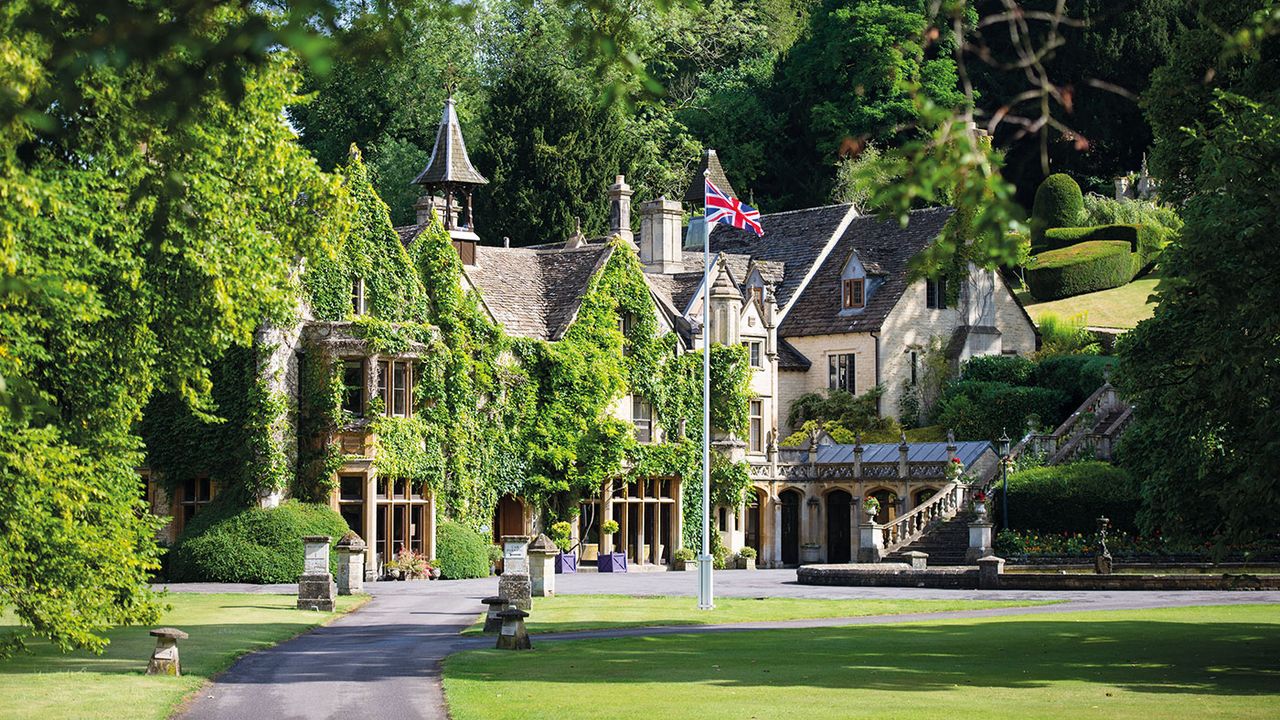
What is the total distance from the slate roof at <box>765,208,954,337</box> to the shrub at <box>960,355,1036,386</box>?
3721 millimetres

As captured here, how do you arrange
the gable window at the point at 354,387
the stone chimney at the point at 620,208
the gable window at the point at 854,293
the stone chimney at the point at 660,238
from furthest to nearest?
the gable window at the point at 854,293
the stone chimney at the point at 660,238
the stone chimney at the point at 620,208
the gable window at the point at 354,387

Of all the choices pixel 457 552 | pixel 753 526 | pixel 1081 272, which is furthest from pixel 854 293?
pixel 457 552

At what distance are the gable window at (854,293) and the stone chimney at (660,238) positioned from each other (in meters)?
6.31

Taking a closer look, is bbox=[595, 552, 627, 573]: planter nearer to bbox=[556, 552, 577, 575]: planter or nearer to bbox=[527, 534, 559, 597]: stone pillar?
bbox=[556, 552, 577, 575]: planter

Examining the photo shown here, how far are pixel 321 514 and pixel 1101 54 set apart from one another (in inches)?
1944

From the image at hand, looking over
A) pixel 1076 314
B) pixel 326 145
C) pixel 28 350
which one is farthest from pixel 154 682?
pixel 326 145

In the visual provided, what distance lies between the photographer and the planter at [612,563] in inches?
2024

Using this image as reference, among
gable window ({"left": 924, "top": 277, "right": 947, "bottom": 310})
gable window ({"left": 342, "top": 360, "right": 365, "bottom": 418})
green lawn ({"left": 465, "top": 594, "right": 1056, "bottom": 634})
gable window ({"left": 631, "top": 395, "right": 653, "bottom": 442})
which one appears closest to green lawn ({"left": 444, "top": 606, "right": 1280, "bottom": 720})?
green lawn ({"left": 465, "top": 594, "right": 1056, "bottom": 634})

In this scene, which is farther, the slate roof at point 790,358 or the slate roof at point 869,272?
the slate roof at point 790,358

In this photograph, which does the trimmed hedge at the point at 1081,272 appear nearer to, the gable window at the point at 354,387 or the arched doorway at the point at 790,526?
the arched doorway at the point at 790,526

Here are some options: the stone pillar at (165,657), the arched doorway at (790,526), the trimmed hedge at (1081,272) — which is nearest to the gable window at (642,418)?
the arched doorway at (790,526)

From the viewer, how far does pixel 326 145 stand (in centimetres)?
7806

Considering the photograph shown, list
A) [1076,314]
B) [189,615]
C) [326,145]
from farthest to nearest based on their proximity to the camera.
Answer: [326,145] → [1076,314] → [189,615]

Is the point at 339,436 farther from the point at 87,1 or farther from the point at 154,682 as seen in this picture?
the point at 87,1
